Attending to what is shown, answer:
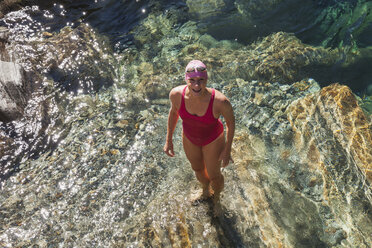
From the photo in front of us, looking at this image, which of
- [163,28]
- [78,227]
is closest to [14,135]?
[78,227]

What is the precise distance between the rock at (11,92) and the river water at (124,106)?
0.72 ft

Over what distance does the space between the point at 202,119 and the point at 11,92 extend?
5.69 m

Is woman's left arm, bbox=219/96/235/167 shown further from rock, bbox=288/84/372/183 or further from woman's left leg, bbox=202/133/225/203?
rock, bbox=288/84/372/183

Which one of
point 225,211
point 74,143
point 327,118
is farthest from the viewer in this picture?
point 74,143

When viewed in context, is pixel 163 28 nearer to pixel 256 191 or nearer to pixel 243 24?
pixel 243 24

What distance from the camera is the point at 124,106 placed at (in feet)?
22.5

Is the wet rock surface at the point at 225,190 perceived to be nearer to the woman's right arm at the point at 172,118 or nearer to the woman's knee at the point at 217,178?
the woman's knee at the point at 217,178

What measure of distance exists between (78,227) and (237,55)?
6.10m

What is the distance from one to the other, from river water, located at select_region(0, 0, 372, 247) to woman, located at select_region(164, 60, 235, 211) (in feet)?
3.64

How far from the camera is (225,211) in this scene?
4270 millimetres

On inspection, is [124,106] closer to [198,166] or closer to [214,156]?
[198,166]

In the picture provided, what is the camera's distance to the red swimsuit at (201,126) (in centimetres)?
324

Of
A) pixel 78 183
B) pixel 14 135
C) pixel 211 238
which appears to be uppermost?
pixel 14 135

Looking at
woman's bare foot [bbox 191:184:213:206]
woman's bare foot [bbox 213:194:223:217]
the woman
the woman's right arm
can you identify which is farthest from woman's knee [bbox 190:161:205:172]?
woman's bare foot [bbox 213:194:223:217]
